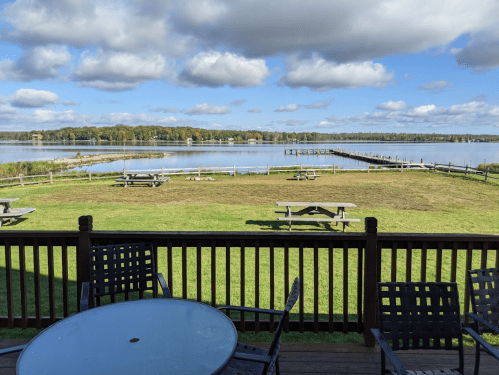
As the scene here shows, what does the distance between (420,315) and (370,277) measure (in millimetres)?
906

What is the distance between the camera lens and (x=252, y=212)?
46.4 ft

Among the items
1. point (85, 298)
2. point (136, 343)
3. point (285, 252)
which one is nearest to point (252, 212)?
point (285, 252)

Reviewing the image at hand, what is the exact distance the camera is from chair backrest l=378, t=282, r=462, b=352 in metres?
2.73

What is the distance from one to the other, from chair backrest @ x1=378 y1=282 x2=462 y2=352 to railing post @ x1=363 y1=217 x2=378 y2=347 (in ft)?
2.76

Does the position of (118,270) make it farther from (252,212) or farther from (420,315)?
(252,212)

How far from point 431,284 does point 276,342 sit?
4.33 feet

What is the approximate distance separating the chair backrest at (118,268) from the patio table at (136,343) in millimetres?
880

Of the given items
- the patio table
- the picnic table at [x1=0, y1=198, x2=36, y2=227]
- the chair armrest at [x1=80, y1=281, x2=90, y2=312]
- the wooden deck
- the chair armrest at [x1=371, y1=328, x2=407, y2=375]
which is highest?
the patio table

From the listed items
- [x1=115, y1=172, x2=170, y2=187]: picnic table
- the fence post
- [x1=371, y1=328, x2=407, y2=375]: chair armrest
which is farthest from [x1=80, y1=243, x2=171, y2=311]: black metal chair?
[x1=115, y1=172, x2=170, y2=187]: picnic table

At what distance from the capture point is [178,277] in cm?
700

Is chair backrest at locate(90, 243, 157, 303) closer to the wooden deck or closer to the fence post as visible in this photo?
the fence post

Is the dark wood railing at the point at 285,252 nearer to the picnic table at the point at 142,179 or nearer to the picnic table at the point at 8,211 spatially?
the picnic table at the point at 8,211

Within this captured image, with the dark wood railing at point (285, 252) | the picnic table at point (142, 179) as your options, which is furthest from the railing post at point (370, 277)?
the picnic table at point (142, 179)

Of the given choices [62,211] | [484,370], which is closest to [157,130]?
[62,211]
